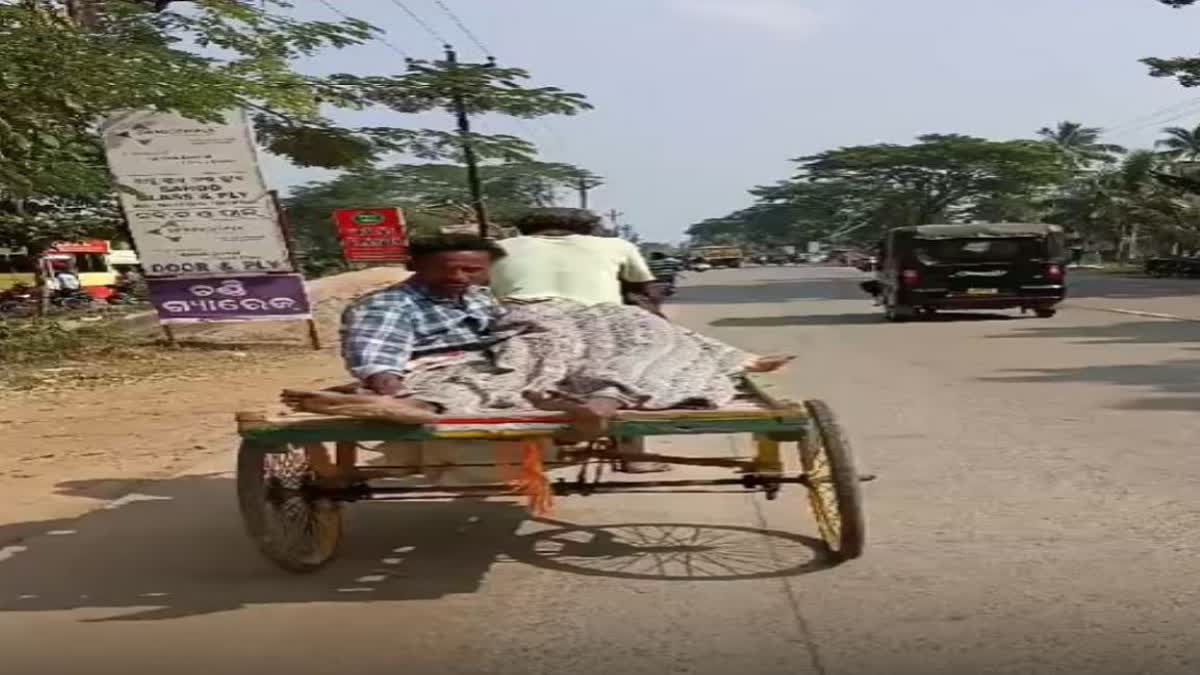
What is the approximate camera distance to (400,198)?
3866 centimetres

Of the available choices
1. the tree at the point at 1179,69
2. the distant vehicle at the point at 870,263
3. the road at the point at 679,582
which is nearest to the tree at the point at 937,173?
the distant vehicle at the point at 870,263

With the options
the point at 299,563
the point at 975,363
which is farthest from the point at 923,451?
the point at 975,363

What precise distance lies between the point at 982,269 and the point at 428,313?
1855cm

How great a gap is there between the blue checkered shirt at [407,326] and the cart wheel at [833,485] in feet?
4.75

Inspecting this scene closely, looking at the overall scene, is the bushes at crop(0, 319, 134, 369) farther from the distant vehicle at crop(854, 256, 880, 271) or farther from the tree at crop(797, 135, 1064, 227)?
the tree at crop(797, 135, 1064, 227)

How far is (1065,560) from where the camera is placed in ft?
19.7

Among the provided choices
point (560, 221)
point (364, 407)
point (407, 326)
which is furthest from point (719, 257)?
point (364, 407)

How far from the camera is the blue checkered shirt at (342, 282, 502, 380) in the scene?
5.87m

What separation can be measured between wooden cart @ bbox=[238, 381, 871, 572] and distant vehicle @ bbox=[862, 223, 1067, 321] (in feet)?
57.4

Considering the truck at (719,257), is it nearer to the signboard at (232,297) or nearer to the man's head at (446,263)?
the signboard at (232,297)

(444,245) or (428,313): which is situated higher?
A: (444,245)

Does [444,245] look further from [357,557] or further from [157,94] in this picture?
[157,94]

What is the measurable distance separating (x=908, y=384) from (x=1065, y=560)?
7585 millimetres

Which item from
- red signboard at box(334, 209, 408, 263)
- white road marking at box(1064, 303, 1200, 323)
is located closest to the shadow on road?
white road marking at box(1064, 303, 1200, 323)
